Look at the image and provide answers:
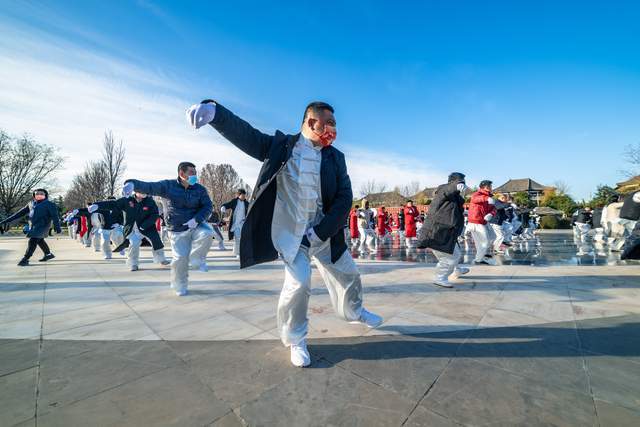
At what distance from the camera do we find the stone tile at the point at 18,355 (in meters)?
2.22

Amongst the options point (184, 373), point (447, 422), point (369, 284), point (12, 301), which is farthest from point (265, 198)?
point (12, 301)

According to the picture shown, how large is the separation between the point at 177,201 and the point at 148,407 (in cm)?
372

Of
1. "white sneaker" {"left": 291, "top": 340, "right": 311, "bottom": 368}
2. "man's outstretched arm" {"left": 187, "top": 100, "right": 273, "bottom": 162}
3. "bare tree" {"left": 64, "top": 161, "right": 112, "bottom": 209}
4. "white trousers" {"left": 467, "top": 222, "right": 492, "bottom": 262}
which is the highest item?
"bare tree" {"left": 64, "top": 161, "right": 112, "bottom": 209}

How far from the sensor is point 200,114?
1996 mm

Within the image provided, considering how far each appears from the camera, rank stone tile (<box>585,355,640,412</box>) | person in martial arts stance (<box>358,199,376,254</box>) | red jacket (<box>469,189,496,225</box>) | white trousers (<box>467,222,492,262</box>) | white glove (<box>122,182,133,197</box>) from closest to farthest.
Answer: stone tile (<box>585,355,640,412</box>)
white glove (<box>122,182,133,197</box>)
red jacket (<box>469,189,496,225</box>)
white trousers (<box>467,222,492,262</box>)
person in martial arts stance (<box>358,199,376,254</box>)

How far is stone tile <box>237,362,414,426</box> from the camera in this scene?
62.3 inches

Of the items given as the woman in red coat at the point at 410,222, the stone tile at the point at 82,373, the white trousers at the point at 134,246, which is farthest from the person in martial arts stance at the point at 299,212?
the woman in red coat at the point at 410,222

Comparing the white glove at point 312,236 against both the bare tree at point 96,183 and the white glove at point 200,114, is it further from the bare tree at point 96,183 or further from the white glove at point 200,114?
the bare tree at point 96,183

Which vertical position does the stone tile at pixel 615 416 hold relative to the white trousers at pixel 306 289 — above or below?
below

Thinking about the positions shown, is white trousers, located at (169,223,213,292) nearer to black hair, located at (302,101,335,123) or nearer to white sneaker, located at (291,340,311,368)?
white sneaker, located at (291,340,311,368)

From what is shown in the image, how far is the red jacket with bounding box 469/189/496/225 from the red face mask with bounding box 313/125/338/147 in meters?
5.71

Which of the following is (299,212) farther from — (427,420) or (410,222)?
(410,222)

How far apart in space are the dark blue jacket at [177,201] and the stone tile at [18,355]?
2323 mm

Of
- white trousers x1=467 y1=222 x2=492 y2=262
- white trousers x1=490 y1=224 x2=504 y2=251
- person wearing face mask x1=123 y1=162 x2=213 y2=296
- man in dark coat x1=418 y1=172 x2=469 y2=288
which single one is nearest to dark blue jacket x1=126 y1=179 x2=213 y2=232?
person wearing face mask x1=123 y1=162 x2=213 y2=296
